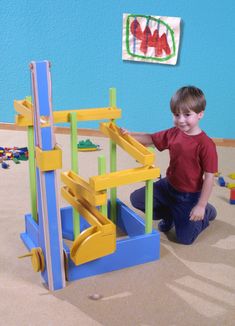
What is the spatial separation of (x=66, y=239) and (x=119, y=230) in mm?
Answer: 179

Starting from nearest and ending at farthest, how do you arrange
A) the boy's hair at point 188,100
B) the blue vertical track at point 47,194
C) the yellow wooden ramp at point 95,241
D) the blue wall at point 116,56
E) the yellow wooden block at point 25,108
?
the blue vertical track at point 47,194 → the yellow wooden ramp at point 95,241 → the yellow wooden block at point 25,108 → the boy's hair at point 188,100 → the blue wall at point 116,56

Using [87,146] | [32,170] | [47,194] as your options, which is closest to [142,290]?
[47,194]

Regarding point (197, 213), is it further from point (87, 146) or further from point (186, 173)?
point (87, 146)

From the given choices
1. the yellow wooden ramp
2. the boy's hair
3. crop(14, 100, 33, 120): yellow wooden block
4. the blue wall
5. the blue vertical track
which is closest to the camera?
the blue vertical track

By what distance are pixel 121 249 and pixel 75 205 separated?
0.17 m

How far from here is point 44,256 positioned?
1105 millimetres

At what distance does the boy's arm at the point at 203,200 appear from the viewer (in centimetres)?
126

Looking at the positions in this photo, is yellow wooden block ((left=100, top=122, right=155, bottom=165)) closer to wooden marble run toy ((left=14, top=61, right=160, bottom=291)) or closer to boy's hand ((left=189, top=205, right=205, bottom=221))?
wooden marble run toy ((left=14, top=61, right=160, bottom=291))

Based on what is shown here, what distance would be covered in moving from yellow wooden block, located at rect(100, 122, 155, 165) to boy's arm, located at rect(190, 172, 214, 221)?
0.75 feet

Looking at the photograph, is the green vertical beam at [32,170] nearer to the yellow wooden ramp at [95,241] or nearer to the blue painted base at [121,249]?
the blue painted base at [121,249]

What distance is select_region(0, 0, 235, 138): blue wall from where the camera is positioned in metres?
2.03

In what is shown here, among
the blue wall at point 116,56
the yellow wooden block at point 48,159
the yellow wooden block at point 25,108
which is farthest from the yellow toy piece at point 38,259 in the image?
the blue wall at point 116,56

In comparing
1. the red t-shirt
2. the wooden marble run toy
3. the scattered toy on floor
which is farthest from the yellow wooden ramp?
the scattered toy on floor

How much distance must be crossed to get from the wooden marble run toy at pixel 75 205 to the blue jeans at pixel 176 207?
0.12 meters
